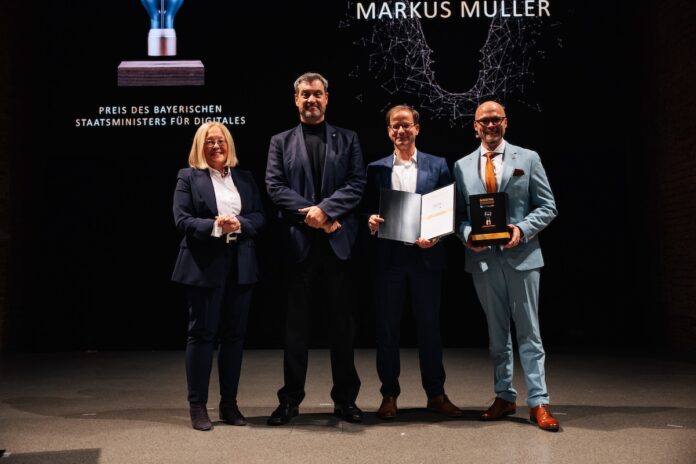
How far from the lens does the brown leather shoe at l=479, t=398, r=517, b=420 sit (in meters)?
3.19

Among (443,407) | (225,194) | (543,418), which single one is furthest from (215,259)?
(543,418)

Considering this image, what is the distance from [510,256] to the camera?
315cm

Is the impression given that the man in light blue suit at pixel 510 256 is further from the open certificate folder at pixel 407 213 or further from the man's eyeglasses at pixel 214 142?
the man's eyeglasses at pixel 214 142

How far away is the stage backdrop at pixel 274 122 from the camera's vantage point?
5.69m

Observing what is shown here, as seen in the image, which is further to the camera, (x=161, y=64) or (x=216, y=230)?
(x=161, y=64)

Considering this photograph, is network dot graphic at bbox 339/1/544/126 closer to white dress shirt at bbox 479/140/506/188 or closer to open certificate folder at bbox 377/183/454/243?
white dress shirt at bbox 479/140/506/188

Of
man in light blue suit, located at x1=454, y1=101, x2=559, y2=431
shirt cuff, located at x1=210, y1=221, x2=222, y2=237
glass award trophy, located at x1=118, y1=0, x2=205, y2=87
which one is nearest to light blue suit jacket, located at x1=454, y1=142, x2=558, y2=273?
man in light blue suit, located at x1=454, y1=101, x2=559, y2=431

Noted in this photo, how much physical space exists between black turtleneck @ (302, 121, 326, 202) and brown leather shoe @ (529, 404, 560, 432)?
1.48 metres

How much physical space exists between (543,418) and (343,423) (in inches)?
37.5

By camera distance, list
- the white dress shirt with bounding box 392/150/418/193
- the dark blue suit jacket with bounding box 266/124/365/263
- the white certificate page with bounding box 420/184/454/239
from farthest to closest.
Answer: the white dress shirt with bounding box 392/150/418/193, the dark blue suit jacket with bounding box 266/124/365/263, the white certificate page with bounding box 420/184/454/239

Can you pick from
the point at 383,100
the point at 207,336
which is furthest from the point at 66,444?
the point at 383,100

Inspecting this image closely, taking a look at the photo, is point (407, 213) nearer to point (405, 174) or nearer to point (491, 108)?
point (405, 174)

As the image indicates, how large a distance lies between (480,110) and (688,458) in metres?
1.81

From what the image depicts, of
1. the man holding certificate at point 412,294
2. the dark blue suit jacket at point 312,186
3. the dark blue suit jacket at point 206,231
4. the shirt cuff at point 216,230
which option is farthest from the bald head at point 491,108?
the shirt cuff at point 216,230
